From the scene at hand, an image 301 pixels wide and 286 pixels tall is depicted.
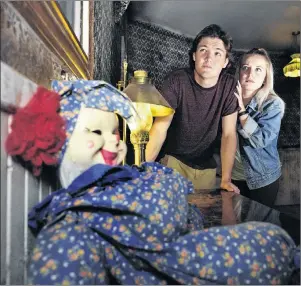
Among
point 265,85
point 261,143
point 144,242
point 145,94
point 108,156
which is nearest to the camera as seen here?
point 144,242

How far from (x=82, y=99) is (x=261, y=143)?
3.06ft

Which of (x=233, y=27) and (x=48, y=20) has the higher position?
(x=233, y=27)

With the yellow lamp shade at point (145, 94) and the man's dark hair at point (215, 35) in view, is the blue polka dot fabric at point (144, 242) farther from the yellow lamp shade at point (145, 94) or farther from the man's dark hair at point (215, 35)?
the man's dark hair at point (215, 35)

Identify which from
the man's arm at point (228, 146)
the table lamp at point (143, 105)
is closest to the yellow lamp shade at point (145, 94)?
the table lamp at point (143, 105)

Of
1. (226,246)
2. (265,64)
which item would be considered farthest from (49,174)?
(265,64)

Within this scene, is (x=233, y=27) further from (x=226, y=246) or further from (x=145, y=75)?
(x=226, y=246)

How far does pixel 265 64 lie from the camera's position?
4.59ft

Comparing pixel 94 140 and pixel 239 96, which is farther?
pixel 239 96

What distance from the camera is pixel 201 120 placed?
1.30 metres

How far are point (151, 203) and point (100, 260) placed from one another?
108 millimetres

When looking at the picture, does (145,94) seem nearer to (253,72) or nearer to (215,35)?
(215,35)

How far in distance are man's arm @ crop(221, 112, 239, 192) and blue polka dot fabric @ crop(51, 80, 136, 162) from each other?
2.57 ft

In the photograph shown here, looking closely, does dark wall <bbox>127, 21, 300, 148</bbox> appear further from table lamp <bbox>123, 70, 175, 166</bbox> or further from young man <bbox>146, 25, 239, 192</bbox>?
table lamp <bbox>123, 70, 175, 166</bbox>

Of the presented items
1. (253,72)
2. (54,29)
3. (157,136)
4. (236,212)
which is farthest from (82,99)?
(253,72)
